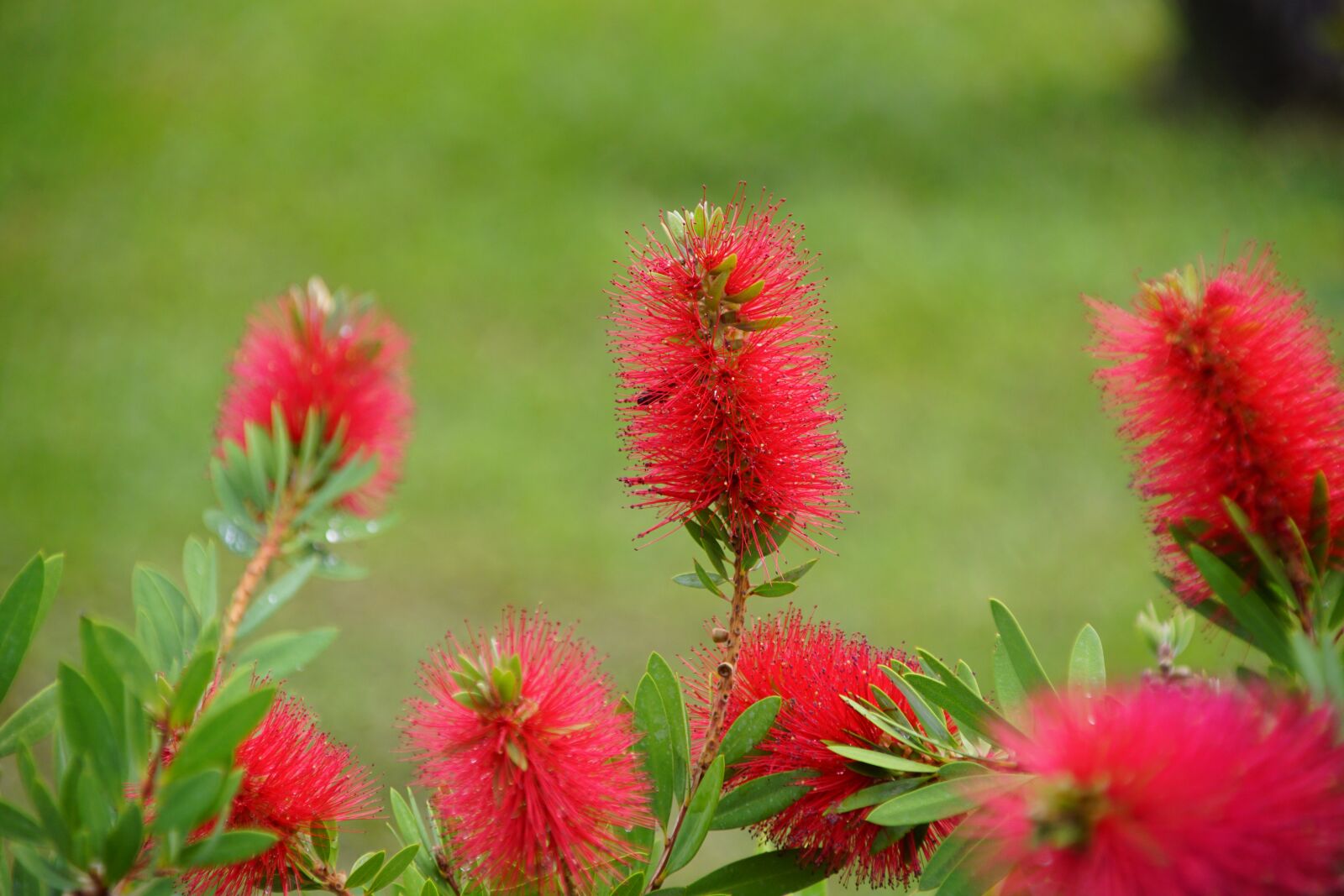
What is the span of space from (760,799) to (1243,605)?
270 mm

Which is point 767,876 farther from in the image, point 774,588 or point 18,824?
point 18,824

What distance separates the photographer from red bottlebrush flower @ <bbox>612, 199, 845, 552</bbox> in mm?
687

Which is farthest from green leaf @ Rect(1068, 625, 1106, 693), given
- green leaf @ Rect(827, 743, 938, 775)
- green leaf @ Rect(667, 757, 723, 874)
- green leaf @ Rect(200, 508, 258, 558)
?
green leaf @ Rect(200, 508, 258, 558)

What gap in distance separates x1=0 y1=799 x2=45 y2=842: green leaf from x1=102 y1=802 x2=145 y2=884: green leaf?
54 mm

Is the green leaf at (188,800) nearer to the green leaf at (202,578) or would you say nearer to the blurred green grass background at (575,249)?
the green leaf at (202,578)

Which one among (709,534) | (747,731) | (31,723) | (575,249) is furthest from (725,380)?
(575,249)

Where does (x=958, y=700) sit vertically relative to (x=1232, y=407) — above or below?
below

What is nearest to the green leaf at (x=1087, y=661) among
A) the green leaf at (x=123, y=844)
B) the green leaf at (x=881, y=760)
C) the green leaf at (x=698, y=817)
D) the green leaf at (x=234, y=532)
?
the green leaf at (x=881, y=760)

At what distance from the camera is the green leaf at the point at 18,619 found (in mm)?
637

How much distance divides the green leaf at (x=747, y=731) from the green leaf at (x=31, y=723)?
0.36 metres

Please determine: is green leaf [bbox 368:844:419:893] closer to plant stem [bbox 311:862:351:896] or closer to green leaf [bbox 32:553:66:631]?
plant stem [bbox 311:862:351:896]

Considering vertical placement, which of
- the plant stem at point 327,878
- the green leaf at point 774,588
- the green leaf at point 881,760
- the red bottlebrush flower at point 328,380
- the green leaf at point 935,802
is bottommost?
the plant stem at point 327,878

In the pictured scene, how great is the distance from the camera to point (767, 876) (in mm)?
706

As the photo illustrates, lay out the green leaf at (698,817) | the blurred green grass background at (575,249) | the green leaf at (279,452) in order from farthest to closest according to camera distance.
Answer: the blurred green grass background at (575,249) → the green leaf at (279,452) → the green leaf at (698,817)
